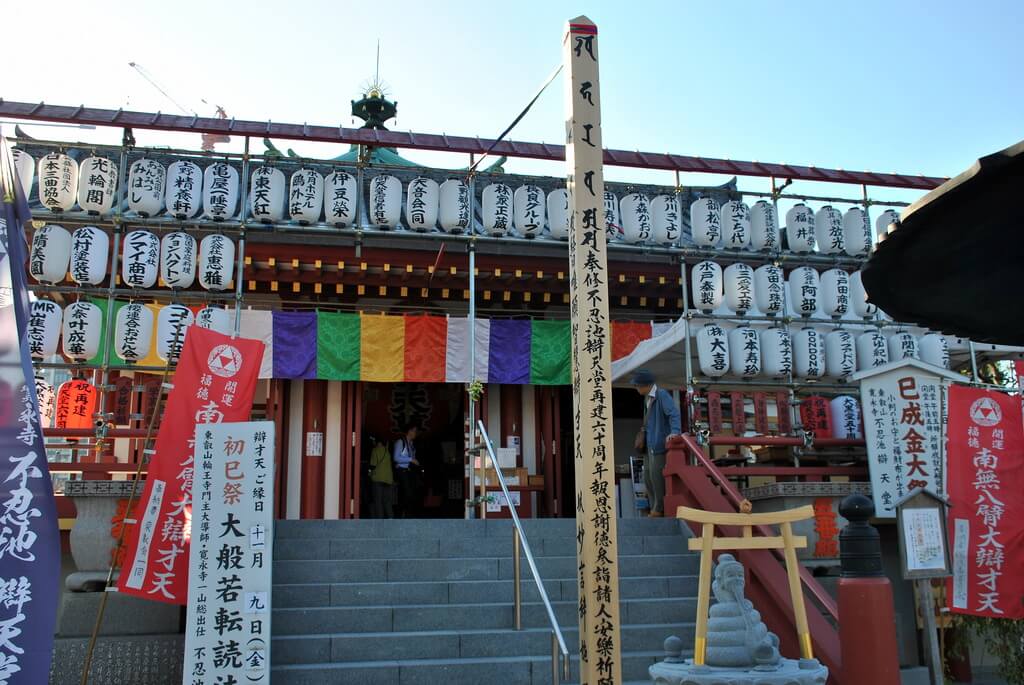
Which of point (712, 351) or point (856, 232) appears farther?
point (856, 232)

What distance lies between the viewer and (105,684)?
8383 mm

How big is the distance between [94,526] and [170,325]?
3672mm

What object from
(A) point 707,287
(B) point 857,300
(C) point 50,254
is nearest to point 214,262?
(C) point 50,254

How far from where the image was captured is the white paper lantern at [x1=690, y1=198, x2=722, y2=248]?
13555mm

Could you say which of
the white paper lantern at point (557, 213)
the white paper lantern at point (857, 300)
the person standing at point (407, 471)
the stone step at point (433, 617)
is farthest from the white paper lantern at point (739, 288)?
the stone step at point (433, 617)

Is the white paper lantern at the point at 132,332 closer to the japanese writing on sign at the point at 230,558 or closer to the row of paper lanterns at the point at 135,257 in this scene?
the row of paper lanterns at the point at 135,257

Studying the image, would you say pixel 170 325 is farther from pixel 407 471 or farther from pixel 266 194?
pixel 407 471

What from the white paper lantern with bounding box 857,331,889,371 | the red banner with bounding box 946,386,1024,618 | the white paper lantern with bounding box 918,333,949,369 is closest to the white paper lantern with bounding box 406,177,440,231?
the white paper lantern with bounding box 857,331,889,371

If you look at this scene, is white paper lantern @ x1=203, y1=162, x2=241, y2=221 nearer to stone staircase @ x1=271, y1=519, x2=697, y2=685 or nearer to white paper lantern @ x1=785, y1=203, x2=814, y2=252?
stone staircase @ x1=271, y1=519, x2=697, y2=685

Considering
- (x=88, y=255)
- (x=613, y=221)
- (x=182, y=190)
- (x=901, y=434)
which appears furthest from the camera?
(x=613, y=221)

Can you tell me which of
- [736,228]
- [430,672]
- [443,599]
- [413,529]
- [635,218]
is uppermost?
[635,218]

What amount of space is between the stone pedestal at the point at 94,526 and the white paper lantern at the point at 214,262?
3810 millimetres

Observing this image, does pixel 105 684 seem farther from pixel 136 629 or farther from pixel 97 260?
pixel 97 260

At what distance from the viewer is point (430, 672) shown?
755cm
